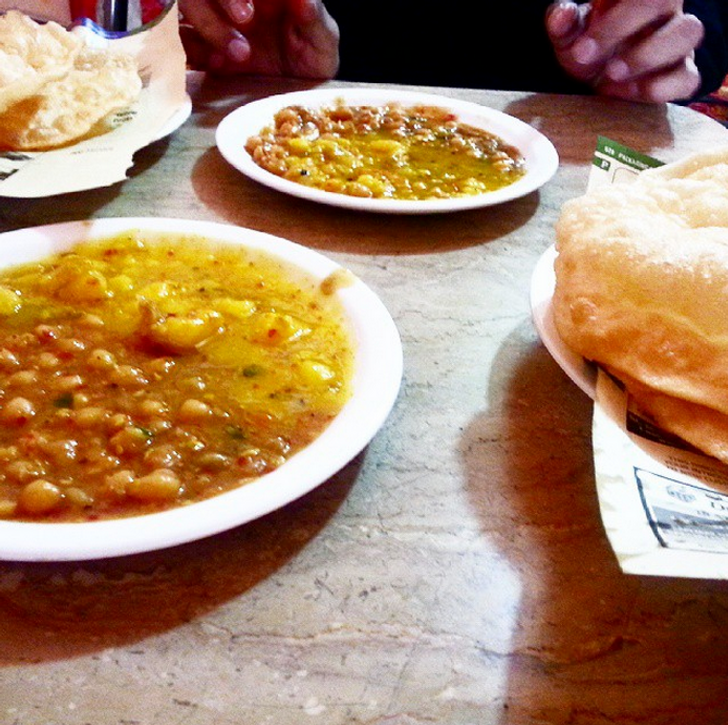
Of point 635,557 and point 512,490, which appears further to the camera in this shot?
point 512,490

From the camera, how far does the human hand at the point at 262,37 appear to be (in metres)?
2.87

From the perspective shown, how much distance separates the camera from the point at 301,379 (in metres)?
1.24

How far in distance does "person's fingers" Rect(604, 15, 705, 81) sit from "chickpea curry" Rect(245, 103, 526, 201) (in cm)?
82

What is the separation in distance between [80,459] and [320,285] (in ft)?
1.97

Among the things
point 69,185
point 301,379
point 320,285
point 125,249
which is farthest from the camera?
point 69,185

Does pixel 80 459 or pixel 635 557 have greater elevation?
pixel 635 557

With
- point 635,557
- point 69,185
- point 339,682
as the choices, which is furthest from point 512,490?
point 69,185

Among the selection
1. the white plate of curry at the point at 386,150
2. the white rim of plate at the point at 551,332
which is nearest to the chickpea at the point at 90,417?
the white rim of plate at the point at 551,332

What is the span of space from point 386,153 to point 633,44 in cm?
133

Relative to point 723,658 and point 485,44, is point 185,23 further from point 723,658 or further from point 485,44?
point 723,658

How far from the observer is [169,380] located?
1.24 metres

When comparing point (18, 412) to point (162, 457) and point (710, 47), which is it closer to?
point (162, 457)

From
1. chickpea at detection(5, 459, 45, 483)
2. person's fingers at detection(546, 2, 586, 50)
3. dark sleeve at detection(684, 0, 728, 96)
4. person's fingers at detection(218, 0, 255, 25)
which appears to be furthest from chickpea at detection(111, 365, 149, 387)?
dark sleeve at detection(684, 0, 728, 96)

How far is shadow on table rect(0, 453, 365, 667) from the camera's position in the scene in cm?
86
